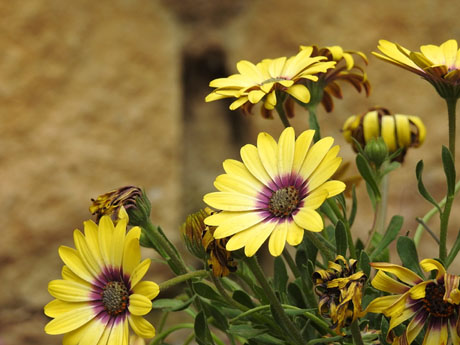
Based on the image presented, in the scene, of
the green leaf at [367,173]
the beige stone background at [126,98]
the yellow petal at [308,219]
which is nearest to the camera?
the yellow petal at [308,219]

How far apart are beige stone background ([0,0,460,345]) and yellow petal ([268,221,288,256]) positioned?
84cm

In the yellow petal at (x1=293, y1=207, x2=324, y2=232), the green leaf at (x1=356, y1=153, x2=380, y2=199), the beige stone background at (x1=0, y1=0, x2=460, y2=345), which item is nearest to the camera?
the yellow petal at (x1=293, y1=207, x2=324, y2=232)

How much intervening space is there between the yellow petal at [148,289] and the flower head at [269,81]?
109mm

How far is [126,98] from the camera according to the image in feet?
4.05

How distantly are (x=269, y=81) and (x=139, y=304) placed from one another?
0.17 metres

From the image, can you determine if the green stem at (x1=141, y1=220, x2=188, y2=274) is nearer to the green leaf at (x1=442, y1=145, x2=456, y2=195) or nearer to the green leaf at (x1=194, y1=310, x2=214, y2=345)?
the green leaf at (x1=194, y1=310, x2=214, y2=345)

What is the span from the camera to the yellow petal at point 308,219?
35 cm

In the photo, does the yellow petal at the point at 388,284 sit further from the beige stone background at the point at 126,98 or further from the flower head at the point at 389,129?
the beige stone background at the point at 126,98

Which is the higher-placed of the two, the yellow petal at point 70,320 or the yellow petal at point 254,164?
the yellow petal at point 254,164

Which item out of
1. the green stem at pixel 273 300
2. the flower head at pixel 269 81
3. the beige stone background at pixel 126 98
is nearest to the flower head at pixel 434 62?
the flower head at pixel 269 81

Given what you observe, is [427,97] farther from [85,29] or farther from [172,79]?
[85,29]

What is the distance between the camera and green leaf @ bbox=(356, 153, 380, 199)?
1.47 ft

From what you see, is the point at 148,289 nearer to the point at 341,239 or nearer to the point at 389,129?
the point at 341,239

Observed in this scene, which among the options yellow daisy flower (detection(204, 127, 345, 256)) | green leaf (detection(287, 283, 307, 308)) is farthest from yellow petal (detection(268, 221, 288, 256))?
green leaf (detection(287, 283, 307, 308))
